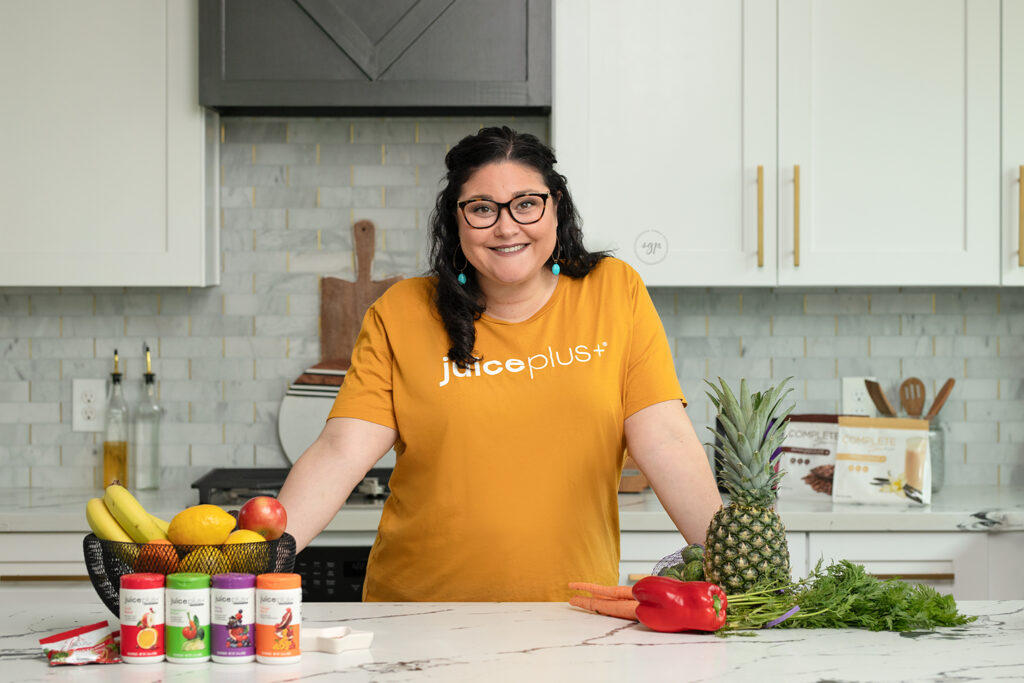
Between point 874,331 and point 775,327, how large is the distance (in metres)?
0.31

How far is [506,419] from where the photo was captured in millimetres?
1785

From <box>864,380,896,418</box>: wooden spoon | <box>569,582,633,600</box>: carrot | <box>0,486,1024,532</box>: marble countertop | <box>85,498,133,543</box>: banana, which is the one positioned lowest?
<box>0,486,1024,532</box>: marble countertop

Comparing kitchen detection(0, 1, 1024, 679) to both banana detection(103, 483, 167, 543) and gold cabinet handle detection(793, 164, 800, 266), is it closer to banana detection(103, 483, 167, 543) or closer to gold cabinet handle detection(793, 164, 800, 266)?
gold cabinet handle detection(793, 164, 800, 266)

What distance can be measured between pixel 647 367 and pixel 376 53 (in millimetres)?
1412

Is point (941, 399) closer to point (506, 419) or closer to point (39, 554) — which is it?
point (506, 419)

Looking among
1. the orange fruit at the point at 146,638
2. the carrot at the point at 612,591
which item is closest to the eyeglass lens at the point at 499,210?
the carrot at the point at 612,591

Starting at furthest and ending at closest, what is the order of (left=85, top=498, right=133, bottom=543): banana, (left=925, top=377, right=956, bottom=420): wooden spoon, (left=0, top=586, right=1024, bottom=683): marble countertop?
(left=925, top=377, right=956, bottom=420): wooden spoon, (left=85, top=498, right=133, bottom=543): banana, (left=0, top=586, right=1024, bottom=683): marble countertop

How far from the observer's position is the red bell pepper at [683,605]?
1296 millimetres

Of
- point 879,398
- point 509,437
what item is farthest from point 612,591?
point 879,398

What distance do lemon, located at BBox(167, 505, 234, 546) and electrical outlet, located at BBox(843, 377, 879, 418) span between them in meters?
2.34

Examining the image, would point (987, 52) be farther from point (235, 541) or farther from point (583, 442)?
point (235, 541)

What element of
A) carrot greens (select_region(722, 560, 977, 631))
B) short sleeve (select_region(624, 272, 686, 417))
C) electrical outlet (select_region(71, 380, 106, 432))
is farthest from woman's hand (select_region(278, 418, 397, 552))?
electrical outlet (select_region(71, 380, 106, 432))

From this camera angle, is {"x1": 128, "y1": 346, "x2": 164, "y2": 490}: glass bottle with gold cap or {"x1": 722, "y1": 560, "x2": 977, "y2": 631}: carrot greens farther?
{"x1": 128, "y1": 346, "x2": 164, "y2": 490}: glass bottle with gold cap

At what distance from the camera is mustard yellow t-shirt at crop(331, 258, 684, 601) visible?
1.77 m
